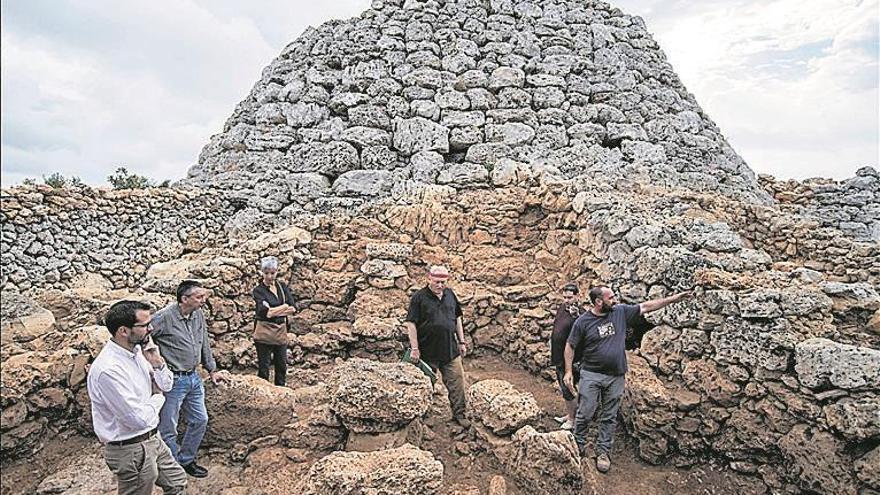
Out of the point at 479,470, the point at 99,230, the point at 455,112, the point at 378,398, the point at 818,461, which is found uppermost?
the point at 455,112

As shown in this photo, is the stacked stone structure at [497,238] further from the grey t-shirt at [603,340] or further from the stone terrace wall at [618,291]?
the grey t-shirt at [603,340]

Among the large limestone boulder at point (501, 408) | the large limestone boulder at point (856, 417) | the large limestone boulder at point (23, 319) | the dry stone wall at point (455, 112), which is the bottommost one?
the large limestone boulder at point (501, 408)

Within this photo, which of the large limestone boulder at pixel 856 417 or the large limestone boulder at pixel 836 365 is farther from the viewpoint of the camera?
the large limestone boulder at pixel 836 365

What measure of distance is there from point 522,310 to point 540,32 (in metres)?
5.81

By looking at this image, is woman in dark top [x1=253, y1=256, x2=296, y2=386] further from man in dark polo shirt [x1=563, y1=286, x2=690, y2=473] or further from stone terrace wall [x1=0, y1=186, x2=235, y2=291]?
man in dark polo shirt [x1=563, y1=286, x2=690, y2=473]

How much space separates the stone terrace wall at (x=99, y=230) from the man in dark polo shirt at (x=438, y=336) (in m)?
3.89

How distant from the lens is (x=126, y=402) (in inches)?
125

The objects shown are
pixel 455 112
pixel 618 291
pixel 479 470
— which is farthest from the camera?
pixel 455 112

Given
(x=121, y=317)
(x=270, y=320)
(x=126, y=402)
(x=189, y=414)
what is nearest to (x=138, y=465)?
(x=126, y=402)

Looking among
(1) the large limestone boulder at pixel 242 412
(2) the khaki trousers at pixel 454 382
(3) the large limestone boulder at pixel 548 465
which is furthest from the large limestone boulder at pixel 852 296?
(1) the large limestone boulder at pixel 242 412

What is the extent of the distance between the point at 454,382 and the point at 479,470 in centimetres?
86

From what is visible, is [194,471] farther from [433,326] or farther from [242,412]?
[433,326]

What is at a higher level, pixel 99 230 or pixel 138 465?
pixel 99 230

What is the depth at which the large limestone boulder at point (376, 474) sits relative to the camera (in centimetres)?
362
